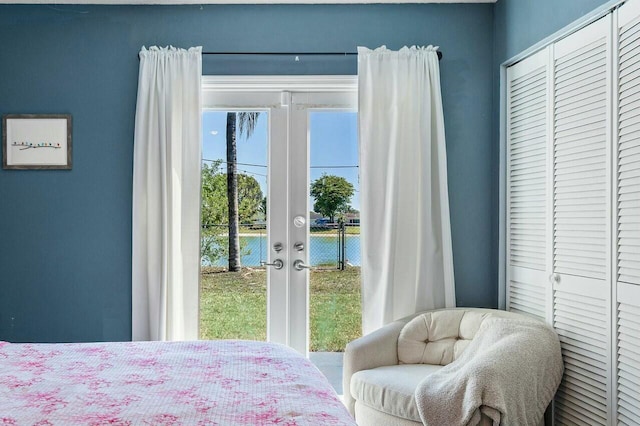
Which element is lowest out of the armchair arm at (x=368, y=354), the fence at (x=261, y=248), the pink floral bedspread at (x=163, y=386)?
the armchair arm at (x=368, y=354)

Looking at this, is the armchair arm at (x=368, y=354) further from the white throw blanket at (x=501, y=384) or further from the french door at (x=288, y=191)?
the french door at (x=288, y=191)

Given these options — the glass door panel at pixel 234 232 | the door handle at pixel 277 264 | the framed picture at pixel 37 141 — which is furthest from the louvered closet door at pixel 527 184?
the framed picture at pixel 37 141

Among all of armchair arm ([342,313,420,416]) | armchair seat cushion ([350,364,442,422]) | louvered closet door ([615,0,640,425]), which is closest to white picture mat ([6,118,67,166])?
armchair arm ([342,313,420,416])

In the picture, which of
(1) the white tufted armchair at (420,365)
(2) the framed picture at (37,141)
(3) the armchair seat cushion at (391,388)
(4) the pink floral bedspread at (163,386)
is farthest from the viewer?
(2) the framed picture at (37,141)

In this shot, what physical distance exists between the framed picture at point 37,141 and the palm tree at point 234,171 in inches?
36.8

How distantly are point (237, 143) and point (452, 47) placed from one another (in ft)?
4.61

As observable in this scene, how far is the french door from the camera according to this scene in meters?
3.79

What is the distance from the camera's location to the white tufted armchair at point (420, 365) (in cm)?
270

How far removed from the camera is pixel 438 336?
3.37m

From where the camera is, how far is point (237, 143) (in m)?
3.81

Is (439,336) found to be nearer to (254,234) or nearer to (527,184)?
(527,184)

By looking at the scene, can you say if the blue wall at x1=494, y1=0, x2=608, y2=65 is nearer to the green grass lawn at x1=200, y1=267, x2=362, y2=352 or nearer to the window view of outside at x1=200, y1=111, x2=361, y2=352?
the window view of outside at x1=200, y1=111, x2=361, y2=352

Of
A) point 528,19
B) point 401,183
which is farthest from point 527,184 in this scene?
point 528,19

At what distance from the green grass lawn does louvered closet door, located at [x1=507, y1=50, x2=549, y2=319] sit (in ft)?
3.05
